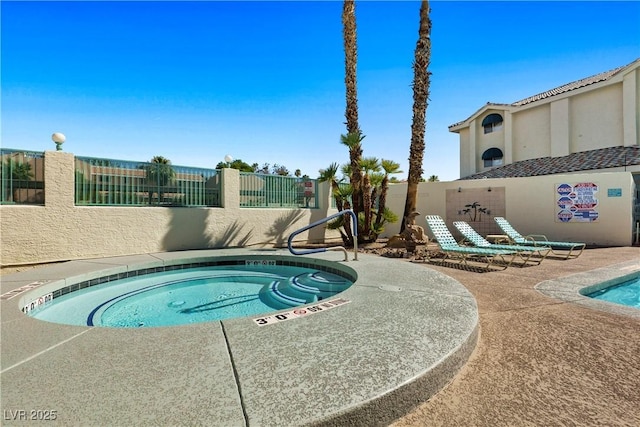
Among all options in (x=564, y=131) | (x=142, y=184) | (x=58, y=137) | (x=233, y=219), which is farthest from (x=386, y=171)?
(x=564, y=131)

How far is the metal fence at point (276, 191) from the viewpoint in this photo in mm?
12297

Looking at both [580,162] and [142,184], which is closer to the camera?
[142,184]

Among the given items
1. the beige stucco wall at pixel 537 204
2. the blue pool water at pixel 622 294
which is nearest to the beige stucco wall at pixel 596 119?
the beige stucco wall at pixel 537 204

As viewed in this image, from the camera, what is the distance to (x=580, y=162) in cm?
1798

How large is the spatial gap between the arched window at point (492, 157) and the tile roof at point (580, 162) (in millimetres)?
4067

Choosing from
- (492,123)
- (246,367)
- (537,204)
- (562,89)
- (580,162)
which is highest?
(562,89)

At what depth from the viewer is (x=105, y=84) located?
11930 mm

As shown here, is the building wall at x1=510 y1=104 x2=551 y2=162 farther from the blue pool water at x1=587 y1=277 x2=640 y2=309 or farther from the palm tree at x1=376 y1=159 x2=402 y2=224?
the blue pool water at x1=587 y1=277 x2=640 y2=309

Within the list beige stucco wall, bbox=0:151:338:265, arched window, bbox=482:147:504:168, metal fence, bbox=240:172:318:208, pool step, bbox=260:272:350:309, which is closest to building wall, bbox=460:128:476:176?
arched window, bbox=482:147:504:168

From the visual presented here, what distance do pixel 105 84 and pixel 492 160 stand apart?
94.7ft

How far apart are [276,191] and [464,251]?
8267mm

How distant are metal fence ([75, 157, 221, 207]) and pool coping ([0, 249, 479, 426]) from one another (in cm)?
664

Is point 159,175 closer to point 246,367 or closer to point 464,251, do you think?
point 246,367

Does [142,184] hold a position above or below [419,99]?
below
